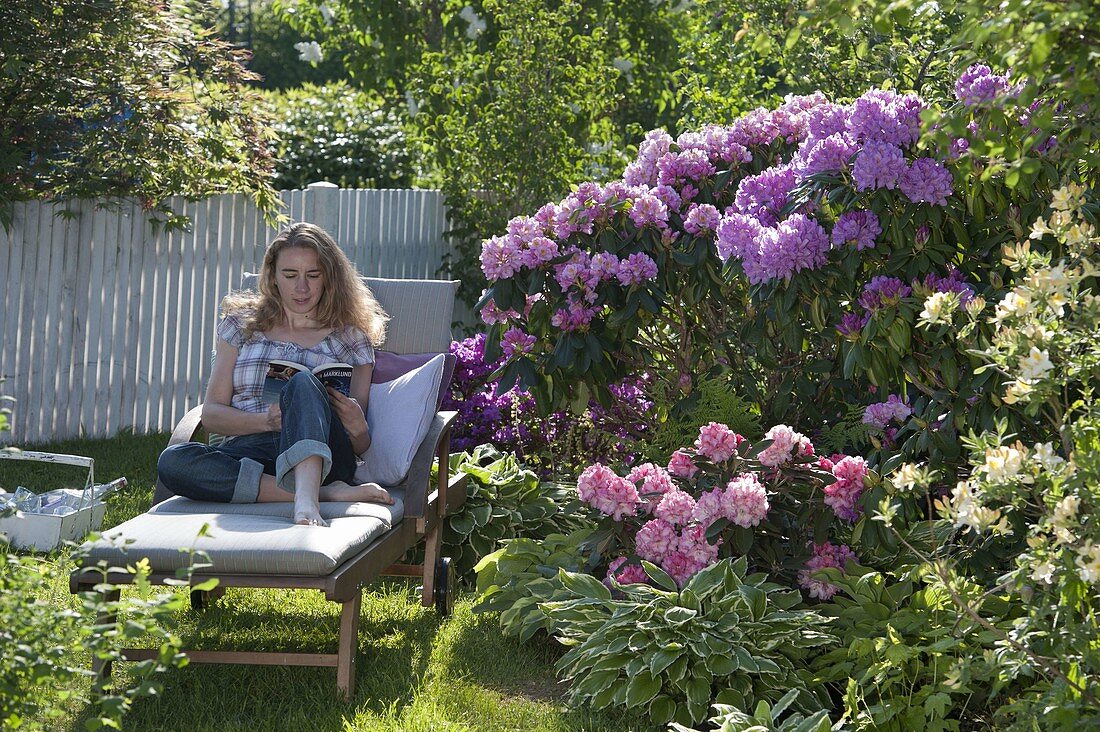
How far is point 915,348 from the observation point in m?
3.78

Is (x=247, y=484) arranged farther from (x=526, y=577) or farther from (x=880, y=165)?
(x=880, y=165)

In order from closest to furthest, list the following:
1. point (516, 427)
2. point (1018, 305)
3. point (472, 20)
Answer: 1. point (1018, 305)
2. point (516, 427)
3. point (472, 20)

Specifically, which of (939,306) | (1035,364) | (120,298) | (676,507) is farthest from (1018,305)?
(120,298)

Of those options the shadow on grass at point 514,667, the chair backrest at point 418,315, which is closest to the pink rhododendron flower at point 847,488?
the shadow on grass at point 514,667

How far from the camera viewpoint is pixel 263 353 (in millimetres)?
4590

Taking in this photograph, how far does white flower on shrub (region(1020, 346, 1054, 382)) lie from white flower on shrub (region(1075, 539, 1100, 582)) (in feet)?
1.10

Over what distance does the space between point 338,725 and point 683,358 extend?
7.01 ft

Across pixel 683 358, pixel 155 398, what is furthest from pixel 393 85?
pixel 683 358

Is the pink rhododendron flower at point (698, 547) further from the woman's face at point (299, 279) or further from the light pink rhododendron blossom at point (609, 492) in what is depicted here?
the woman's face at point (299, 279)

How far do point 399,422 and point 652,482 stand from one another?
105 cm

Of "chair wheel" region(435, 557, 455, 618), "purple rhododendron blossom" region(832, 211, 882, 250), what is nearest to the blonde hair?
"chair wheel" region(435, 557, 455, 618)

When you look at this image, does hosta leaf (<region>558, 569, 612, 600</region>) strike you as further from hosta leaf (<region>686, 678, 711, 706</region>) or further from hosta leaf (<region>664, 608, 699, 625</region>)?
hosta leaf (<region>686, 678, 711, 706</region>)

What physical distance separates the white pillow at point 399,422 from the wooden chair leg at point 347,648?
2.82 feet

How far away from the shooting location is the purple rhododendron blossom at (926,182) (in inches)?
144
